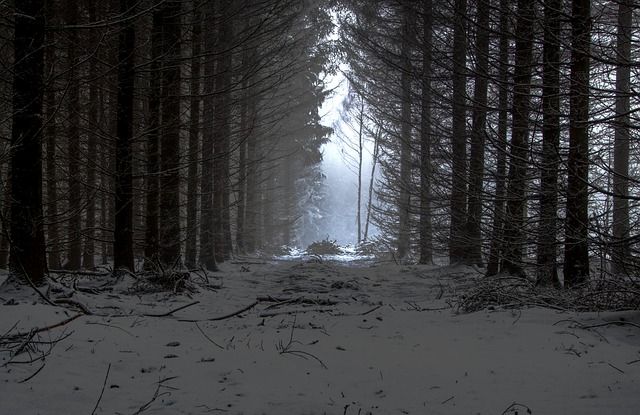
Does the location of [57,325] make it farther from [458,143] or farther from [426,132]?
[458,143]

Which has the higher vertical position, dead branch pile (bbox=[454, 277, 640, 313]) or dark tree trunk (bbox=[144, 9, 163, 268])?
dark tree trunk (bbox=[144, 9, 163, 268])

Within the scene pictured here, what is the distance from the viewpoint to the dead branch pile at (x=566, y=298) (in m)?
4.08

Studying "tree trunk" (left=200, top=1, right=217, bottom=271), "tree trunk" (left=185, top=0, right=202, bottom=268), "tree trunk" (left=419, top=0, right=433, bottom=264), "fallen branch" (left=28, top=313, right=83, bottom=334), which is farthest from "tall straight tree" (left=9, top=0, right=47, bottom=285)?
"tree trunk" (left=419, top=0, right=433, bottom=264)

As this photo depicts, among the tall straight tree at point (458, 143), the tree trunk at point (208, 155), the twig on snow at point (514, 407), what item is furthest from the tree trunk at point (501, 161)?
the tree trunk at point (208, 155)

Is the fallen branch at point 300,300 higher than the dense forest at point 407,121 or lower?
lower

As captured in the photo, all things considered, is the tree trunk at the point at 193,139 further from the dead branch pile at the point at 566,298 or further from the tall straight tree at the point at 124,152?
the dead branch pile at the point at 566,298

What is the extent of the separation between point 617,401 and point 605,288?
7.92 feet

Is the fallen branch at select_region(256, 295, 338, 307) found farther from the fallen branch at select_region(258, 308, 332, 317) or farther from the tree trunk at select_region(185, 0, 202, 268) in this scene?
the tree trunk at select_region(185, 0, 202, 268)

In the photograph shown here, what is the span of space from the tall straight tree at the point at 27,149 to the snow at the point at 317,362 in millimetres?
355

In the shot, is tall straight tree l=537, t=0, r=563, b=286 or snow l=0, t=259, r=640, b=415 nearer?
snow l=0, t=259, r=640, b=415

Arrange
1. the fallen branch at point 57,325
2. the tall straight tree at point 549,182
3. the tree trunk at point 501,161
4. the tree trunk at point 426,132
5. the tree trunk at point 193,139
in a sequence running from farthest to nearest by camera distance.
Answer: the tree trunk at point 193,139 → the tree trunk at point 426,132 → the tree trunk at point 501,161 → the tall straight tree at point 549,182 → the fallen branch at point 57,325

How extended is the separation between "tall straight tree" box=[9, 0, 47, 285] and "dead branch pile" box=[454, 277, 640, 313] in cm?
463

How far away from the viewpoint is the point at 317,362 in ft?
10.7

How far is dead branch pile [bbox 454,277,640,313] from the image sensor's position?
13.4 ft
